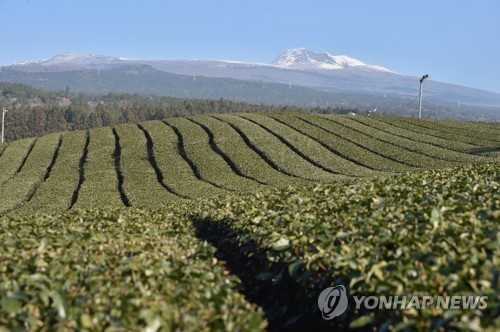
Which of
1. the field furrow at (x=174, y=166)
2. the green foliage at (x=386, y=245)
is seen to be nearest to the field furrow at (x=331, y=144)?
the field furrow at (x=174, y=166)

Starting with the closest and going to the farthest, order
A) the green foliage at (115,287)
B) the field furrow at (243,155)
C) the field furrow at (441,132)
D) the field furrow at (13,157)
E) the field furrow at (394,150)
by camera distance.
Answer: the green foliage at (115,287)
the field furrow at (243,155)
the field furrow at (394,150)
the field furrow at (13,157)
the field furrow at (441,132)

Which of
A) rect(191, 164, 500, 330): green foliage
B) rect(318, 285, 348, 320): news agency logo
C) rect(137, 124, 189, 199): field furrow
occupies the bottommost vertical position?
rect(137, 124, 189, 199): field furrow

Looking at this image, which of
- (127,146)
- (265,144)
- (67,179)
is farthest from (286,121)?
(67,179)

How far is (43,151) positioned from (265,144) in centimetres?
3418

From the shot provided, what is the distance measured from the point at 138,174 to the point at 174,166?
5.51 meters

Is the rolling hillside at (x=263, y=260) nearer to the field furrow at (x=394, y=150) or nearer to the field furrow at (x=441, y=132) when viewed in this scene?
the field furrow at (x=394, y=150)

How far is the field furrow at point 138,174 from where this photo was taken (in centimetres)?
5206

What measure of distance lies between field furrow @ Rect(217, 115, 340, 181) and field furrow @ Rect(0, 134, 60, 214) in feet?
94.0

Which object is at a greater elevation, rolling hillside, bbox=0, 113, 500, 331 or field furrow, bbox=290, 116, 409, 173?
rolling hillside, bbox=0, 113, 500, 331

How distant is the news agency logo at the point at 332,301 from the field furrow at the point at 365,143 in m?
57.0

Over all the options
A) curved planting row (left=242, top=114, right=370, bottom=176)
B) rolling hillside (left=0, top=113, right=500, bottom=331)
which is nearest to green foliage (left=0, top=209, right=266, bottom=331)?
rolling hillside (left=0, top=113, right=500, bottom=331)

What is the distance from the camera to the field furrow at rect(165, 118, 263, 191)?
194ft

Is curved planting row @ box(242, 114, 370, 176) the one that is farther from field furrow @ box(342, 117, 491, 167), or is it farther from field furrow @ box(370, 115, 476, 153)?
field furrow @ box(370, 115, 476, 153)
